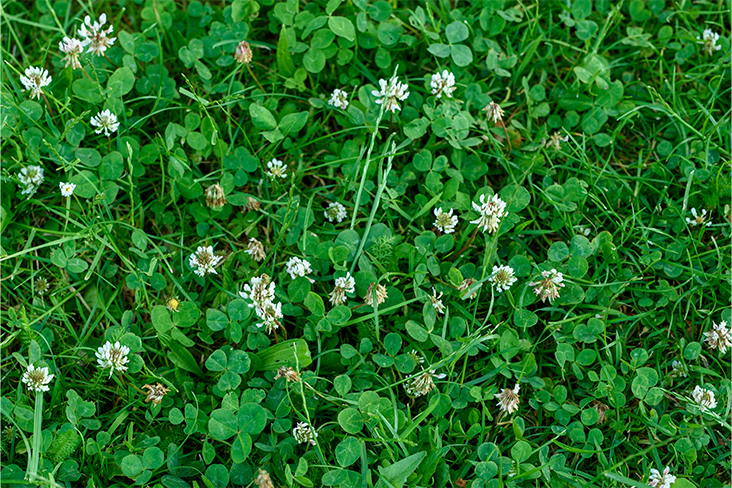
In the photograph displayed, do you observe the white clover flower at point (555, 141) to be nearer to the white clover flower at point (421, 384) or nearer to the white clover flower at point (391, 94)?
the white clover flower at point (391, 94)

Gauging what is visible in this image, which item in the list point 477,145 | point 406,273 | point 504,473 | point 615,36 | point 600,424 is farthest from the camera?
point 615,36

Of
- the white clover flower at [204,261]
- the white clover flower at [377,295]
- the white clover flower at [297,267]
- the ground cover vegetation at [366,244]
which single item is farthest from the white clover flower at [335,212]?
the white clover flower at [204,261]

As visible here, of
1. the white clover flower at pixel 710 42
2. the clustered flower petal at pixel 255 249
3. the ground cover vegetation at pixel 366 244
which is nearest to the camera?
the ground cover vegetation at pixel 366 244

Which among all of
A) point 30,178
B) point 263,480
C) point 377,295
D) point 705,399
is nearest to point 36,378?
point 30,178

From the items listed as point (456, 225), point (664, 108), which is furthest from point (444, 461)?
point (664, 108)

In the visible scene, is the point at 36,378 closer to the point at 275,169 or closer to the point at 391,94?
the point at 275,169

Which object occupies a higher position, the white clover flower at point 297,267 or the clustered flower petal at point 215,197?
the clustered flower petal at point 215,197

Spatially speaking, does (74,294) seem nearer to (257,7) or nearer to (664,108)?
(257,7)
